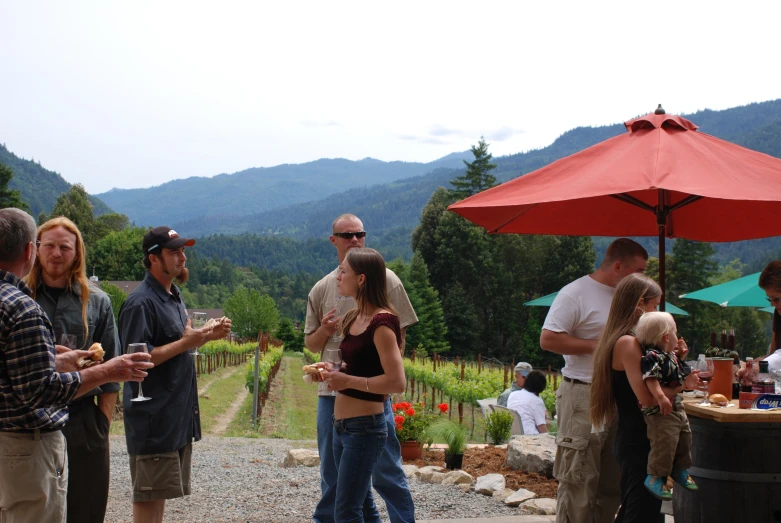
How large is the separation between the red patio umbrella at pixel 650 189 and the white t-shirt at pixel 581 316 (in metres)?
0.55

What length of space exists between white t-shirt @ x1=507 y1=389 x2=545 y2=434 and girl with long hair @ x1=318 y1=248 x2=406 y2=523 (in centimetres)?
533

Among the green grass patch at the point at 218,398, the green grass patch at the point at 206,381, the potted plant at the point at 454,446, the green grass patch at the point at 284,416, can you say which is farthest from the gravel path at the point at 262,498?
the green grass patch at the point at 218,398

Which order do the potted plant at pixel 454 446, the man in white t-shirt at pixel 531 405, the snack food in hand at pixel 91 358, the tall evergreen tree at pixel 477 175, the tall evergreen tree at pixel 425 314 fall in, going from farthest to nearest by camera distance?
the tall evergreen tree at pixel 477 175 < the tall evergreen tree at pixel 425 314 < the man in white t-shirt at pixel 531 405 < the potted plant at pixel 454 446 < the snack food in hand at pixel 91 358

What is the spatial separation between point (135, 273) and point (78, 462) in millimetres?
81156

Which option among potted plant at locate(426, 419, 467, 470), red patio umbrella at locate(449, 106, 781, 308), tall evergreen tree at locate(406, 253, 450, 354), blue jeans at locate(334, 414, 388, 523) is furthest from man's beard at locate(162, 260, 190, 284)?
tall evergreen tree at locate(406, 253, 450, 354)

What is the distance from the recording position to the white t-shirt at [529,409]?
341 inches

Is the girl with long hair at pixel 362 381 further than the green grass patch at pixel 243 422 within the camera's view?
No

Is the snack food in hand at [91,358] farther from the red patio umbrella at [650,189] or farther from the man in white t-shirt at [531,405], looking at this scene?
the man in white t-shirt at [531,405]

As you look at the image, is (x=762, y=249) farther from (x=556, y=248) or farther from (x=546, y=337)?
(x=546, y=337)

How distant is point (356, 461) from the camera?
3.49 m

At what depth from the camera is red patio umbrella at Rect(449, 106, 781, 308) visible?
376 cm

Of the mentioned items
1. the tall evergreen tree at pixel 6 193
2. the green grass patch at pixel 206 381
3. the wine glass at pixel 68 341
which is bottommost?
the green grass patch at pixel 206 381

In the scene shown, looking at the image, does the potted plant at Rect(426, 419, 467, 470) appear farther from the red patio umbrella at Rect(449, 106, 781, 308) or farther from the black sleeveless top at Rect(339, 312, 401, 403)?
the black sleeveless top at Rect(339, 312, 401, 403)

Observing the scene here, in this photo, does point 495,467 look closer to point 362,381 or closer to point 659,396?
point 659,396
